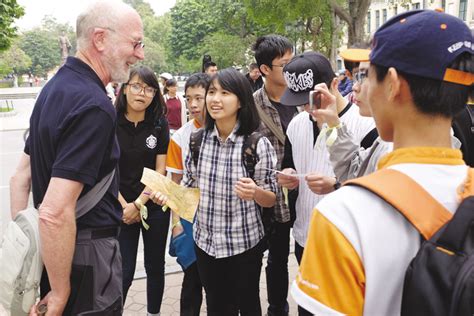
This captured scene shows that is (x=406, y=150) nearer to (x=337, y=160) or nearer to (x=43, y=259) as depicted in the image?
(x=337, y=160)

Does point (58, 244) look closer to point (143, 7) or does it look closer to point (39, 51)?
point (39, 51)

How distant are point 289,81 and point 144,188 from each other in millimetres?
1315

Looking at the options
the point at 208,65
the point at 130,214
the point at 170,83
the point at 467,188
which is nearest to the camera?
the point at 467,188

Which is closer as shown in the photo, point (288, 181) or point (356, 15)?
point (288, 181)

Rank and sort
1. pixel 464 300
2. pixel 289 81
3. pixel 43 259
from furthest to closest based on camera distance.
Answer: pixel 289 81 → pixel 43 259 → pixel 464 300

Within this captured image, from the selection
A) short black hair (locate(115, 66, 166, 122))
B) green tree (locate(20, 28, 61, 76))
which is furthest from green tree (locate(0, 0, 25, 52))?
green tree (locate(20, 28, 61, 76))

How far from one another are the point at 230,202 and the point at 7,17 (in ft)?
58.8

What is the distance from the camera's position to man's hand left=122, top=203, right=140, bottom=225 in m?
2.97

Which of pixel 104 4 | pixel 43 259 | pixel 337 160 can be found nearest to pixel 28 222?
pixel 43 259

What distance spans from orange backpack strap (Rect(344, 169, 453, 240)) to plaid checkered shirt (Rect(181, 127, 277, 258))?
164 cm

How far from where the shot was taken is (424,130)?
0.99m

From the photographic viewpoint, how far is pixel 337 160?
189 cm

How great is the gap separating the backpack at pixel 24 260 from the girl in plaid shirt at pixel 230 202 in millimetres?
915

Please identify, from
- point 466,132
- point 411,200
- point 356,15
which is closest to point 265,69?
point 466,132
